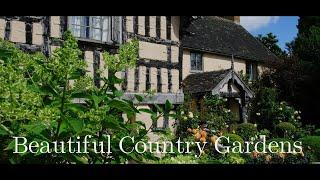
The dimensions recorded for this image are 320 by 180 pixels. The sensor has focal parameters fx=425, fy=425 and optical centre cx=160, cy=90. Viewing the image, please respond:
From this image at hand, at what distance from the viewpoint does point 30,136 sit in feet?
5.68

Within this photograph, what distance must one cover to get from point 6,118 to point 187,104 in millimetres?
→ 9242

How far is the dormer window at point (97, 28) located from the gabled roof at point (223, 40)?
3.44 metres

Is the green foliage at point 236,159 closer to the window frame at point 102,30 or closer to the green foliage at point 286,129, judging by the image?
the window frame at point 102,30

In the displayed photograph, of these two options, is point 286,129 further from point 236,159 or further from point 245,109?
point 236,159

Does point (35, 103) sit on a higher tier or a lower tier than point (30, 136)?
higher

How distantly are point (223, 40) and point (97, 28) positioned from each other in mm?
6711

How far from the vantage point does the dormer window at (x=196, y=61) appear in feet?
43.7

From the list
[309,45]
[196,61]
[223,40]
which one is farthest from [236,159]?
[309,45]

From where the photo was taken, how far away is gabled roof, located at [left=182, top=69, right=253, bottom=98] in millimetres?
11883

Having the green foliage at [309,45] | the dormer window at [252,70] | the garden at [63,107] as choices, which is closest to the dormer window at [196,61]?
the dormer window at [252,70]
